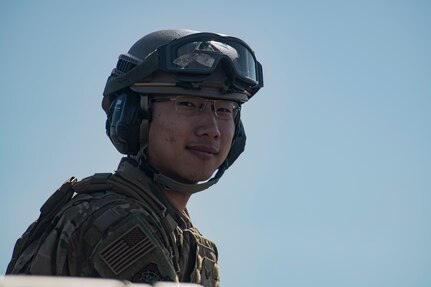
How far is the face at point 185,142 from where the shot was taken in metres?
7.93

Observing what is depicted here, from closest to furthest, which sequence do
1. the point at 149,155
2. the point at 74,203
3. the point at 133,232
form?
the point at 133,232 < the point at 74,203 < the point at 149,155

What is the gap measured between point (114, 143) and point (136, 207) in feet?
3.78

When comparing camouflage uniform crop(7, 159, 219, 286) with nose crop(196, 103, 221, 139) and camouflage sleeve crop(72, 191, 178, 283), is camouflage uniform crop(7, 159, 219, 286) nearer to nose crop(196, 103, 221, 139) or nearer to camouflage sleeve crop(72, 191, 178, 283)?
camouflage sleeve crop(72, 191, 178, 283)

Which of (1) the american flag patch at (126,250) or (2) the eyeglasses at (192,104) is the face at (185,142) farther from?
(1) the american flag patch at (126,250)

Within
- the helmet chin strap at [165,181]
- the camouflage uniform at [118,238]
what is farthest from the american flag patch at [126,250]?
the helmet chin strap at [165,181]

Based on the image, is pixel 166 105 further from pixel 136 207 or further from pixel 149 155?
pixel 136 207

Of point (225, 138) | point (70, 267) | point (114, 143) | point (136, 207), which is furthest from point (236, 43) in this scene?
point (70, 267)

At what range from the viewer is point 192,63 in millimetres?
8055

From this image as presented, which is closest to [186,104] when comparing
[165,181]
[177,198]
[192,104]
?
[192,104]

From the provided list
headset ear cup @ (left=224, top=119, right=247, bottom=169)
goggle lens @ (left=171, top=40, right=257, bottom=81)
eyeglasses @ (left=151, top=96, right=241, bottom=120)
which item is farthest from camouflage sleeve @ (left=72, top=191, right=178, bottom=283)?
headset ear cup @ (left=224, top=119, right=247, bottom=169)

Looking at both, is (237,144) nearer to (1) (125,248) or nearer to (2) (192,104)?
(2) (192,104)

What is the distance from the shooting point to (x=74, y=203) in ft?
24.8

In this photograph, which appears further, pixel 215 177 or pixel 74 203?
pixel 215 177

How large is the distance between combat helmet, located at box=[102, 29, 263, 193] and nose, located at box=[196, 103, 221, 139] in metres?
0.14
